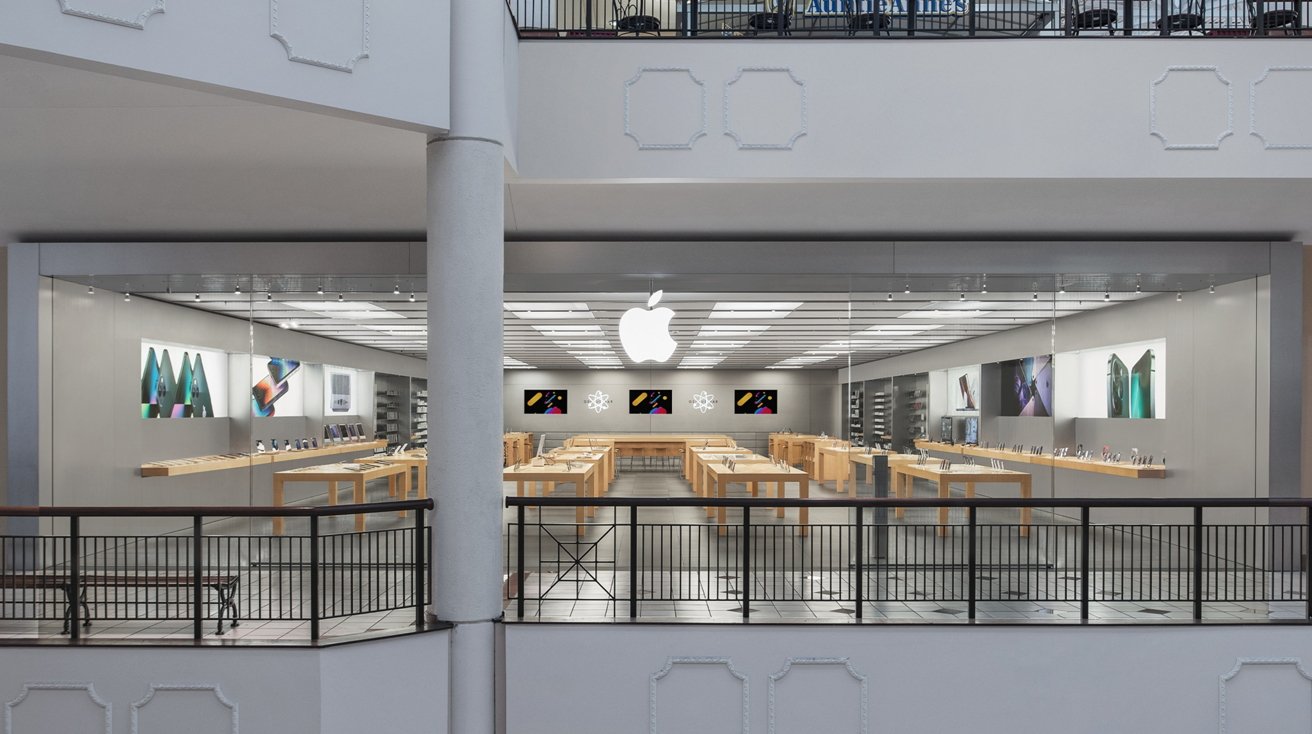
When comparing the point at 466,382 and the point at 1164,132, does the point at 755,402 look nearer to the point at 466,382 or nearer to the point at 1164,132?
the point at 466,382

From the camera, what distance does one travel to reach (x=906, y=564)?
6652mm

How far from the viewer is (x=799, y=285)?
882 centimetres

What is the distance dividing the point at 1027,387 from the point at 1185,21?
12.4ft

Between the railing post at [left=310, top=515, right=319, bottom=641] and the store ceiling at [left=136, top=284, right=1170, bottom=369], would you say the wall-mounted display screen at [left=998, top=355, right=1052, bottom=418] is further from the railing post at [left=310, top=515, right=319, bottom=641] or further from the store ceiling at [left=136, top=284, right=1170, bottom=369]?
the railing post at [left=310, top=515, right=319, bottom=641]

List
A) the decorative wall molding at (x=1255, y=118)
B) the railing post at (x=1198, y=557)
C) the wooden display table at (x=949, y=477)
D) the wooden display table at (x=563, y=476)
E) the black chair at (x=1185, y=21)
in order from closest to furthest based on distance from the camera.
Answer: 1. the railing post at (x=1198, y=557)
2. the decorative wall molding at (x=1255, y=118)
3. the black chair at (x=1185, y=21)
4. the wooden display table at (x=563, y=476)
5. the wooden display table at (x=949, y=477)

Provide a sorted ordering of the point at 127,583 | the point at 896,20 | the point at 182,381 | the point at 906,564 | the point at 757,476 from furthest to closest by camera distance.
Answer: the point at 182,381, the point at 896,20, the point at 757,476, the point at 906,564, the point at 127,583

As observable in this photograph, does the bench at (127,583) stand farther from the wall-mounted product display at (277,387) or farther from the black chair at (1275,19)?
the black chair at (1275,19)

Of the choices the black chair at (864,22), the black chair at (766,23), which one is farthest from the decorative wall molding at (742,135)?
the black chair at (864,22)

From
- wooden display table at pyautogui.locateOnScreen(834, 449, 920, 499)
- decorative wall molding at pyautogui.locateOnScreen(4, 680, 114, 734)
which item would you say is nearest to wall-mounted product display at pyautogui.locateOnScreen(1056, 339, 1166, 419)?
wooden display table at pyautogui.locateOnScreen(834, 449, 920, 499)

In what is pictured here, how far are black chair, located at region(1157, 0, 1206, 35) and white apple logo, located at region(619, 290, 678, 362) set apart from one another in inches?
181

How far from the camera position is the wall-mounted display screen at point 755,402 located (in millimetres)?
8914

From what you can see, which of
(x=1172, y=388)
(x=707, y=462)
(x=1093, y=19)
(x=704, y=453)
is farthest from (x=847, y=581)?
(x=1093, y=19)

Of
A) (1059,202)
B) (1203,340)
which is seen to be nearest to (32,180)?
(1059,202)

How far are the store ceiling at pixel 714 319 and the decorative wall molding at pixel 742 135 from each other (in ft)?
7.29
